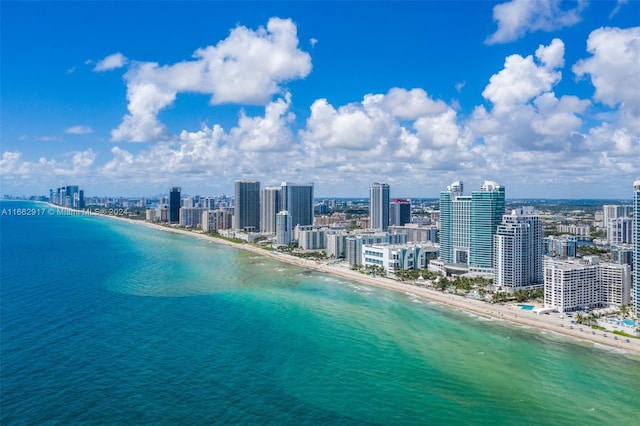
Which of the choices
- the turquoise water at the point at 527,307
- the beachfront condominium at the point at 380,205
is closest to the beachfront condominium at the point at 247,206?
the beachfront condominium at the point at 380,205

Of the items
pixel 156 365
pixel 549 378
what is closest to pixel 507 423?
pixel 549 378

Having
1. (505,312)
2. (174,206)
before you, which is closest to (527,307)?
(505,312)

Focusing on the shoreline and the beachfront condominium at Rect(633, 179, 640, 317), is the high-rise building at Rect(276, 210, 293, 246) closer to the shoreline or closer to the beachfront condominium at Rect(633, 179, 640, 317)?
the shoreline

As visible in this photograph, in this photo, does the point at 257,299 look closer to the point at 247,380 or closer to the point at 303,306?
the point at 303,306

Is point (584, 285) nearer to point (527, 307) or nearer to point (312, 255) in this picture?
point (527, 307)

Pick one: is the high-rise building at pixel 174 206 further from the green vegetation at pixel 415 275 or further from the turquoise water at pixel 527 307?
the turquoise water at pixel 527 307

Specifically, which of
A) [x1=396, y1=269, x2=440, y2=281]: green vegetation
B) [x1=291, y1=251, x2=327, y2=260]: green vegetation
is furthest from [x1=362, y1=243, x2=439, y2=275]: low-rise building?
[x1=291, y1=251, x2=327, y2=260]: green vegetation
